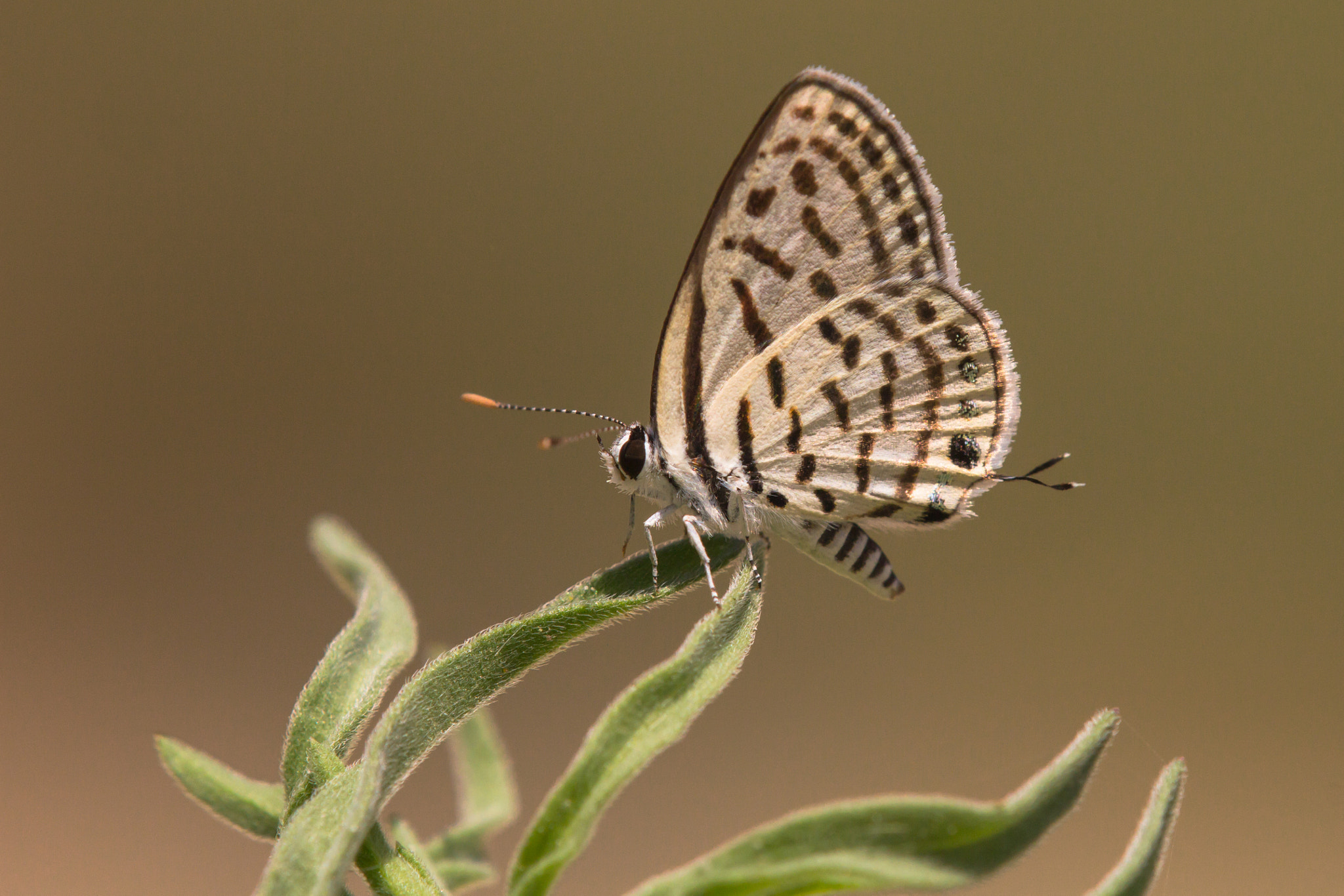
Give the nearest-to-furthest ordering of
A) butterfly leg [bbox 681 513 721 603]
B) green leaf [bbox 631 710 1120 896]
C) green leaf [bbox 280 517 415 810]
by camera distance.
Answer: green leaf [bbox 631 710 1120 896], green leaf [bbox 280 517 415 810], butterfly leg [bbox 681 513 721 603]

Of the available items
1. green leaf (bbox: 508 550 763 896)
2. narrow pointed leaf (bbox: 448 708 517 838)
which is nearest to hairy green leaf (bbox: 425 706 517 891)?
narrow pointed leaf (bbox: 448 708 517 838)

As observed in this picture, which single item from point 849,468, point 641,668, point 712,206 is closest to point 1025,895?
point 641,668

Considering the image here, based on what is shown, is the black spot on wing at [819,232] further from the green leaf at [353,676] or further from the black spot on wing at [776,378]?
the green leaf at [353,676]

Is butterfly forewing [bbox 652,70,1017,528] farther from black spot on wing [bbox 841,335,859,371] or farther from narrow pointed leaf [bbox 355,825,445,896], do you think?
narrow pointed leaf [bbox 355,825,445,896]

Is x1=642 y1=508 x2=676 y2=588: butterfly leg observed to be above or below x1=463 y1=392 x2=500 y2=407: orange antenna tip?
below

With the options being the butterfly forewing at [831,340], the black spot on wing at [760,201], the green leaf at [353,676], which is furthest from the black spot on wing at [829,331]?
the green leaf at [353,676]

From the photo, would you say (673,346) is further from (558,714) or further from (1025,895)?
(558,714)
